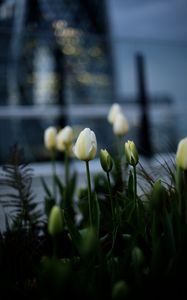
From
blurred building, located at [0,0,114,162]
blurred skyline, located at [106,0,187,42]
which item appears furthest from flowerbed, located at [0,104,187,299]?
blurred skyline, located at [106,0,187,42]

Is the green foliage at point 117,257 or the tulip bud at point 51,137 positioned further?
the tulip bud at point 51,137

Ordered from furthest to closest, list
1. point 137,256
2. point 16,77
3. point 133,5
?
point 133,5, point 16,77, point 137,256

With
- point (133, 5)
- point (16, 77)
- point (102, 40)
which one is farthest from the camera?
point (133, 5)

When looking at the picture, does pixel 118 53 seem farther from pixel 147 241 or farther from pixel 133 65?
pixel 147 241

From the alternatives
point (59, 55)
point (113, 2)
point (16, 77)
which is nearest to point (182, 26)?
point (113, 2)

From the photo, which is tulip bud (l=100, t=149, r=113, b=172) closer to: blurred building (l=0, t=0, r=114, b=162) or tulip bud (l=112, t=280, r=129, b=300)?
tulip bud (l=112, t=280, r=129, b=300)

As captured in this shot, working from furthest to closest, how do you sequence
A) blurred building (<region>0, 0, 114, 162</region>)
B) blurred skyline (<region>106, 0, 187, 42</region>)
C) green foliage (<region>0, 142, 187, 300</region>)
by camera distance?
blurred skyline (<region>106, 0, 187, 42</region>) → blurred building (<region>0, 0, 114, 162</region>) → green foliage (<region>0, 142, 187, 300</region>)

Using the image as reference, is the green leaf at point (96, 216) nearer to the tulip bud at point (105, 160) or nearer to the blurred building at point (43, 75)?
the tulip bud at point (105, 160)

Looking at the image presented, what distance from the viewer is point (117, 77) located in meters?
3.33

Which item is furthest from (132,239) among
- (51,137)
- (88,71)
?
(88,71)

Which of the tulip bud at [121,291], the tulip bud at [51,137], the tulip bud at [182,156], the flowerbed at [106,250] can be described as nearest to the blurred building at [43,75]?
the tulip bud at [51,137]

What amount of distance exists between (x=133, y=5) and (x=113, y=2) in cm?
19

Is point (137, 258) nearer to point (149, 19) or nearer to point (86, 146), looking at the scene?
point (86, 146)

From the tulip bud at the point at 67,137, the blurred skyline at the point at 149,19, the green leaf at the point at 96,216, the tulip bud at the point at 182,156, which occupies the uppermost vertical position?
the blurred skyline at the point at 149,19
